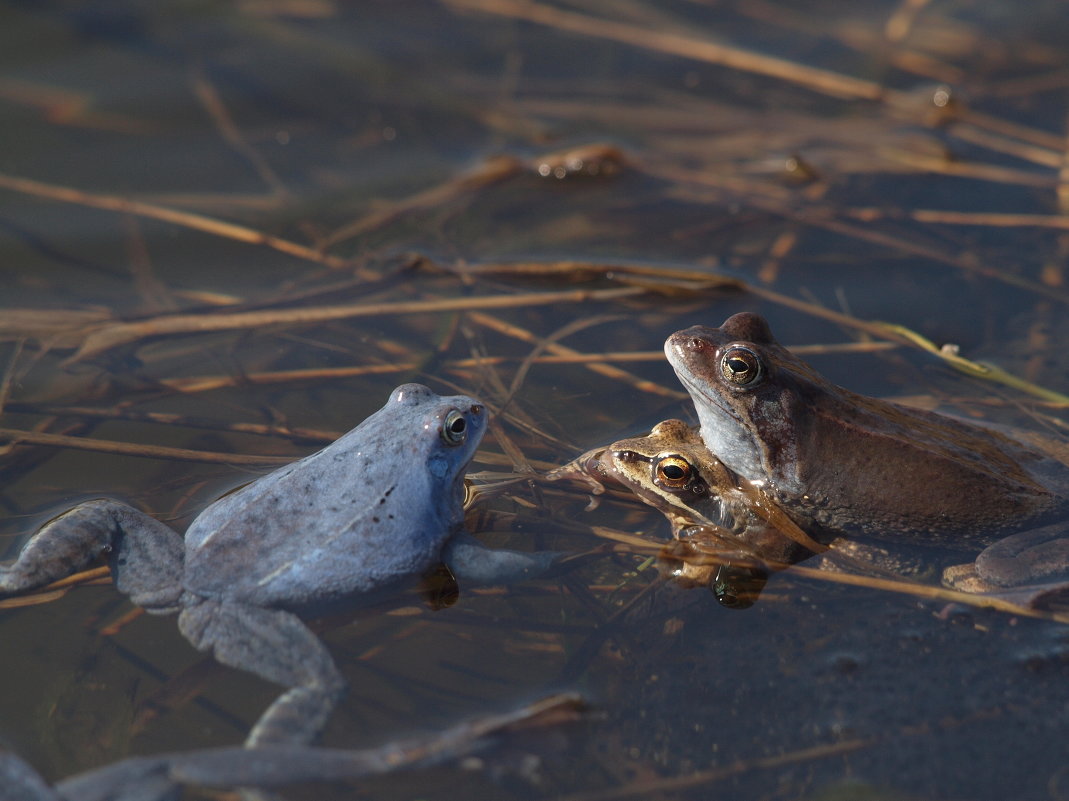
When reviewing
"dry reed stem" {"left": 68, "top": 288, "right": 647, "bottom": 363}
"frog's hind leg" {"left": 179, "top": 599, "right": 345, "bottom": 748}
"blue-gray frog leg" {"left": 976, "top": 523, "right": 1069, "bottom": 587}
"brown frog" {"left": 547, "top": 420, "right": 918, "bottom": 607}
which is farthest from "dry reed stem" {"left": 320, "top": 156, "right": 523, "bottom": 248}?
"blue-gray frog leg" {"left": 976, "top": 523, "right": 1069, "bottom": 587}

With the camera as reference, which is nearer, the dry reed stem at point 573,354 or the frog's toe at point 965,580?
the frog's toe at point 965,580

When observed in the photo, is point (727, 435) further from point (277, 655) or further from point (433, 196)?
point (433, 196)

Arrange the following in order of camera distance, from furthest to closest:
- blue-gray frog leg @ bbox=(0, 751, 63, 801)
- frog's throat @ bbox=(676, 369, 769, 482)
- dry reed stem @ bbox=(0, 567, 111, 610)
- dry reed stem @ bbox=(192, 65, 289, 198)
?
dry reed stem @ bbox=(192, 65, 289, 198) → frog's throat @ bbox=(676, 369, 769, 482) → dry reed stem @ bbox=(0, 567, 111, 610) → blue-gray frog leg @ bbox=(0, 751, 63, 801)

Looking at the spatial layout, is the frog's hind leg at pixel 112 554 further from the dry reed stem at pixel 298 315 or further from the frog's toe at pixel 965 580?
the frog's toe at pixel 965 580

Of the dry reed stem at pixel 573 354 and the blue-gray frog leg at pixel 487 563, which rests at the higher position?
the dry reed stem at pixel 573 354

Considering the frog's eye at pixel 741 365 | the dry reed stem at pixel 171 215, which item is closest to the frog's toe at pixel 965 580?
the frog's eye at pixel 741 365

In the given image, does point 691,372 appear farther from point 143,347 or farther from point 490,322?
point 143,347

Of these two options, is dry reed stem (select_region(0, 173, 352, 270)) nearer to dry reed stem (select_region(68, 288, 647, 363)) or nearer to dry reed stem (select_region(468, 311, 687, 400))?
dry reed stem (select_region(68, 288, 647, 363))

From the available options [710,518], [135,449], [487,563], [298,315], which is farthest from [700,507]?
[135,449]
